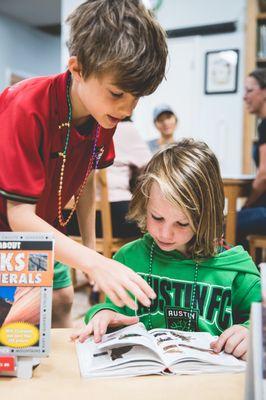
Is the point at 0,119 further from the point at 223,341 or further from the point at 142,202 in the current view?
the point at 223,341

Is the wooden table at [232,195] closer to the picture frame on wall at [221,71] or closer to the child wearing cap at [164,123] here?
the child wearing cap at [164,123]

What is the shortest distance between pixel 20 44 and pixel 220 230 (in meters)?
6.65

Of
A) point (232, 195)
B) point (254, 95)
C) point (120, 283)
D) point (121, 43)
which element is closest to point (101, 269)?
point (120, 283)

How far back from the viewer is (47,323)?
2.71 feet

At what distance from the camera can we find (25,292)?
32.1 inches

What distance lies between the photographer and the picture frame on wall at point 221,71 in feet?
15.4

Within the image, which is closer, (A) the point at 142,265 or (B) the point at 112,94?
(B) the point at 112,94

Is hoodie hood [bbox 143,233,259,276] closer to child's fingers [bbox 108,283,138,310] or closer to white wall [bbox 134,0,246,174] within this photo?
child's fingers [bbox 108,283,138,310]

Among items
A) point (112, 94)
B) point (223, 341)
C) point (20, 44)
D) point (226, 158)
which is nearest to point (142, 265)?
point (223, 341)

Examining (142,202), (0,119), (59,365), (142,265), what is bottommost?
(59,365)

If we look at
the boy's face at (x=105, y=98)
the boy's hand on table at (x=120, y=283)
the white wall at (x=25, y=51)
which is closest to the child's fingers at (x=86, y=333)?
the boy's hand on table at (x=120, y=283)

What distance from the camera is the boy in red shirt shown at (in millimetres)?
844

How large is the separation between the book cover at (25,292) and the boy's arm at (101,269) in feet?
0.14

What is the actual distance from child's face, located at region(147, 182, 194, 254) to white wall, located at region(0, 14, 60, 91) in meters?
6.26
